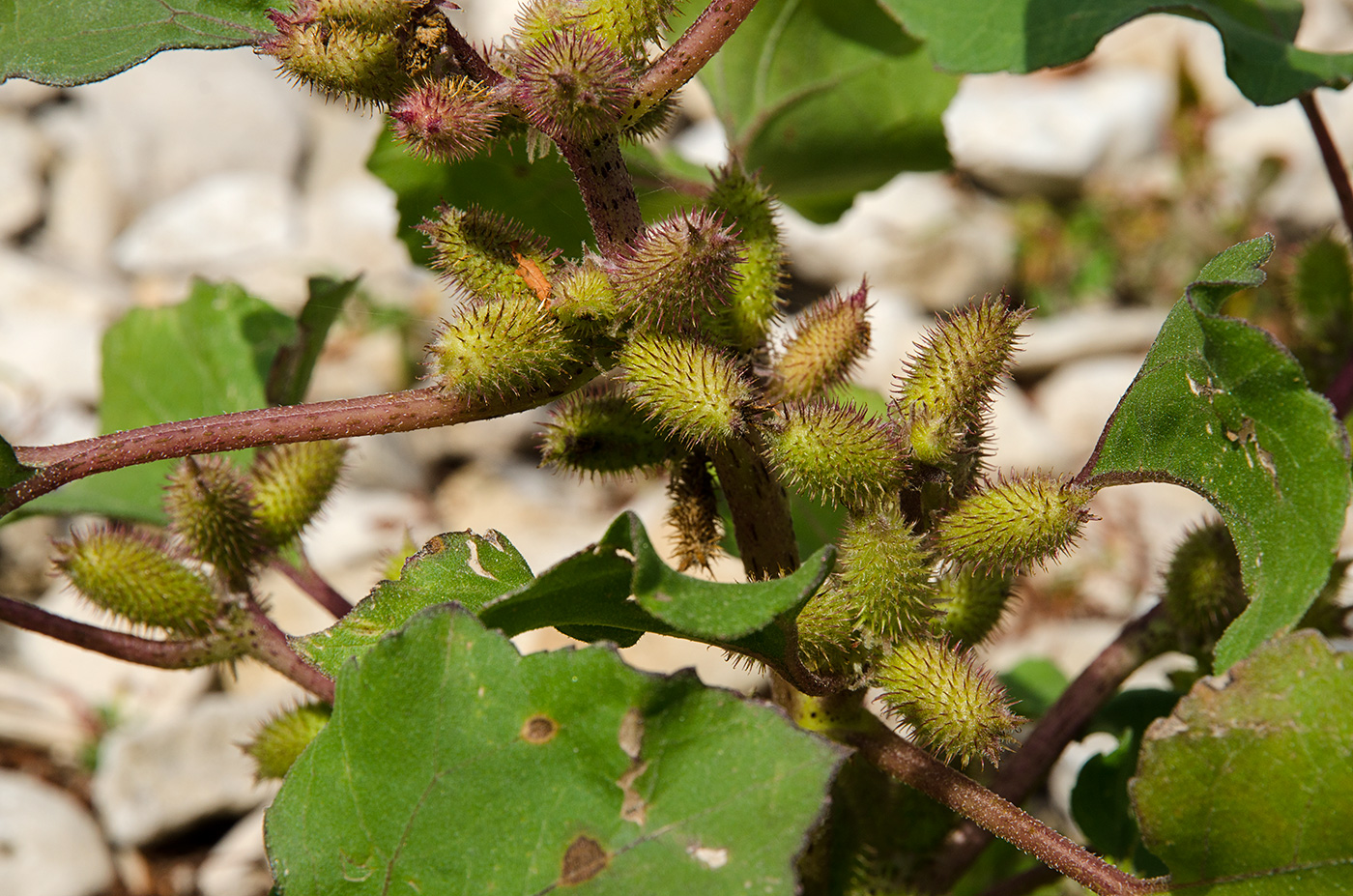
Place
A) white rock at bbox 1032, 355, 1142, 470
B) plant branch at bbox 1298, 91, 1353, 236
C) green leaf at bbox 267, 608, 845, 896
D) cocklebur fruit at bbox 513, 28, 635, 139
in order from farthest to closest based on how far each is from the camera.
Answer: white rock at bbox 1032, 355, 1142, 470 < plant branch at bbox 1298, 91, 1353, 236 < cocklebur fruit at bbox 513, 28, 635, 139 < green leaf at bbox 267, 608, 845, 896

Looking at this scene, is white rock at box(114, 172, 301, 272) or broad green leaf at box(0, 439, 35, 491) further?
white rock at box(114, 172, 301, 272)

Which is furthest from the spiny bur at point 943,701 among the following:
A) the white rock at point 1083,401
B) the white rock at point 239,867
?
the white rock at point 1083,401

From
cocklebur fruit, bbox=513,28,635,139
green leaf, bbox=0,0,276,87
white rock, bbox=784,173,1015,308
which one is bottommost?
cocklebur fruit, bbox=513,28,635,139

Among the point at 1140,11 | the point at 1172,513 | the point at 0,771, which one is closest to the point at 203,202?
the point at 0,771

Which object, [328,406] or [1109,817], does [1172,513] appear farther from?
[328,406]

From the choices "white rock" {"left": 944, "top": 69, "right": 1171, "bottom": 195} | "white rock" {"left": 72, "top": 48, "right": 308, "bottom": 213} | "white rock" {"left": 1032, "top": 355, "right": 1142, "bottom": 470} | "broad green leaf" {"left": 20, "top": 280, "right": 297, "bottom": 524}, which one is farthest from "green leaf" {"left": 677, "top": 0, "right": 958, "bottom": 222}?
"white rock" {"left": 72, "top": 48, "right": 308, "bottom": 213}

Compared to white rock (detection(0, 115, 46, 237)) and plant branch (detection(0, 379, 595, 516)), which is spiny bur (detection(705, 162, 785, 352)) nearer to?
plant branch (detection(0, 379, 595, 516))
